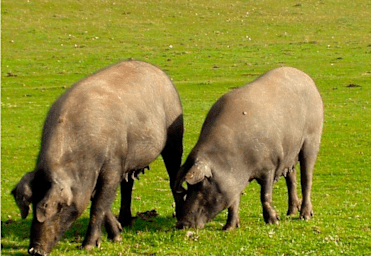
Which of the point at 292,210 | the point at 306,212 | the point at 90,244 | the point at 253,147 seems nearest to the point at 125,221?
the point at 90,244

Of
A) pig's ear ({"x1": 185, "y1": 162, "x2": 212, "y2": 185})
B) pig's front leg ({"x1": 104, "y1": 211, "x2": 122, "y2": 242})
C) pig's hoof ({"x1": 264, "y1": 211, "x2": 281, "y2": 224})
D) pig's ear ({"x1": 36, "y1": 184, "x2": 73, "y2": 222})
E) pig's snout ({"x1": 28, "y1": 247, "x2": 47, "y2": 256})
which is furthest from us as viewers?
pig's hoof ({"x1": 264, "y1": 211, "x2": 281, "y2": 224})

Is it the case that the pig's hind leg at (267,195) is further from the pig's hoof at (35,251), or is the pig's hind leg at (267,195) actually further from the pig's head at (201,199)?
the pig's hoof at (35,251)

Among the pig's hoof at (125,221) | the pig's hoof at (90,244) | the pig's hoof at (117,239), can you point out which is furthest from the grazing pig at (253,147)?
the pig's hoof at (125,221)

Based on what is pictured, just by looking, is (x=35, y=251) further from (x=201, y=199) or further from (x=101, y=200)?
(x=201, y=199)

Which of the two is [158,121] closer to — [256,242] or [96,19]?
[256,242]

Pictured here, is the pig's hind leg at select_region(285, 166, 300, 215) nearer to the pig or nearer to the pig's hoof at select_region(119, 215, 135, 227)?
the pig's hoof at select_region(119, 215, 135, 227)

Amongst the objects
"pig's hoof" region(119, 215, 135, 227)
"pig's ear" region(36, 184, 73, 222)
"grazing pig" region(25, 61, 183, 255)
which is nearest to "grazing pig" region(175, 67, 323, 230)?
"grazing pig" region(25, 61, 183, 255)

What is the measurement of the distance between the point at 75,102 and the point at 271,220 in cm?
384

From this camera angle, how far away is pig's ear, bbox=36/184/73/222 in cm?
1010

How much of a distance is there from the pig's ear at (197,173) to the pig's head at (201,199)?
44 mm

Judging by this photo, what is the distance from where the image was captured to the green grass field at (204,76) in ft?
38.8

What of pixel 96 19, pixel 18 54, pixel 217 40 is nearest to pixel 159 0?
pixel 96 19

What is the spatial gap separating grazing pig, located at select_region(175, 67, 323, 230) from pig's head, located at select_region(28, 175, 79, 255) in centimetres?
207

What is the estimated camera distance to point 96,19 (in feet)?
191
